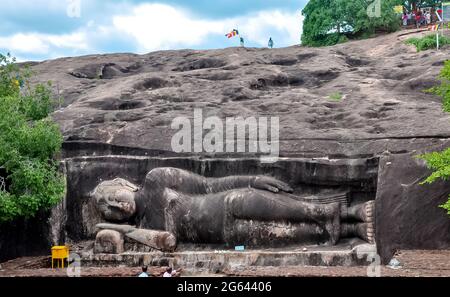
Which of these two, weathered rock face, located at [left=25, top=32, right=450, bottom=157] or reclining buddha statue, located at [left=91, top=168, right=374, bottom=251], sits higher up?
weathered rock face, located at [left=25, top=32, right=450, bottom=157]

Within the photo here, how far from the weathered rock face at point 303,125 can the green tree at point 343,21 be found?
10.0 m

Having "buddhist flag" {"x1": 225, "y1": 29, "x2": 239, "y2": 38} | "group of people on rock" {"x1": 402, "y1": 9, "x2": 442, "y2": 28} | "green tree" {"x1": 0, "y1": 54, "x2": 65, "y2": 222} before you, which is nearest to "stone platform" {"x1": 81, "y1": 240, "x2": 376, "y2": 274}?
"green tree" {"x1": 0, "y1": 54, "x2": 65, "y2": 222}

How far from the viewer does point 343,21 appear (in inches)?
1235

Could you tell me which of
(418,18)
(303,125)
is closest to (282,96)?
(303,125)

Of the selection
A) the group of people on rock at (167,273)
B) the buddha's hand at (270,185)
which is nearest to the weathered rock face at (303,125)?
the buddha's hand at (270,185)

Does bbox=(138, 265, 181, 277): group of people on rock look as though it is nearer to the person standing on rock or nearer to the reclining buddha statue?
the reclining buddha statue

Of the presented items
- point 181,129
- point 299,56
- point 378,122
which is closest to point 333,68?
point 299,56

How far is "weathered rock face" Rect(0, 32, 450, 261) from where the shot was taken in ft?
35.7

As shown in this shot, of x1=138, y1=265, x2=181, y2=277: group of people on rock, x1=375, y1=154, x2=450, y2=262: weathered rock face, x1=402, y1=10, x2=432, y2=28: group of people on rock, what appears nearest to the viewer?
x1=138, y1=265, x2=181, y2=277: group of people on rock

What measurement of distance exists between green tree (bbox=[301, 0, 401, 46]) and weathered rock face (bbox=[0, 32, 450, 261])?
10002mm

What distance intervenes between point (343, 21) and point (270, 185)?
21689 mm

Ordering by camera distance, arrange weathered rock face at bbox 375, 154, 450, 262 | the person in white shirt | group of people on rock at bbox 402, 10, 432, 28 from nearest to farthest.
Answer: the person in white shirt
weathered rock face at bbox 375, 154, 450, 262
group of people on rock at bbox 402, 10, 432, 28

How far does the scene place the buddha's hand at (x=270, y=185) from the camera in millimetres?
11815
